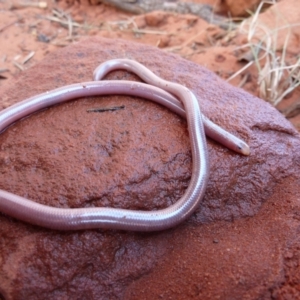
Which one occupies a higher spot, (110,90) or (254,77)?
(110,90)

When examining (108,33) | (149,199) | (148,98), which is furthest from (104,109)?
(108,33)

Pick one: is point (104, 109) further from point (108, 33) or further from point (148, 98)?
point (108, 33)

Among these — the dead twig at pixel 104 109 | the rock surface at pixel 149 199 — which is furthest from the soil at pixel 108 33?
the dead twig at pixel 104 109

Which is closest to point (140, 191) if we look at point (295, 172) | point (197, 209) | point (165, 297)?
point (197, 209)

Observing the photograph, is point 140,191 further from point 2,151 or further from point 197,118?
point 2,151

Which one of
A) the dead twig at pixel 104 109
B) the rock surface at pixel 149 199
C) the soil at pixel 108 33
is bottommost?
the soil at pixel 108 33

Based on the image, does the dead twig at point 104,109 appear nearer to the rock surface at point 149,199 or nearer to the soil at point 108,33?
the rock surface at point 149,199

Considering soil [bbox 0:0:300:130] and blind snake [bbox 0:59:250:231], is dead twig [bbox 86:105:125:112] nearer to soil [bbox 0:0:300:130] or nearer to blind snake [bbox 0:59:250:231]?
blind snake [bbox 0:59:250:231]
